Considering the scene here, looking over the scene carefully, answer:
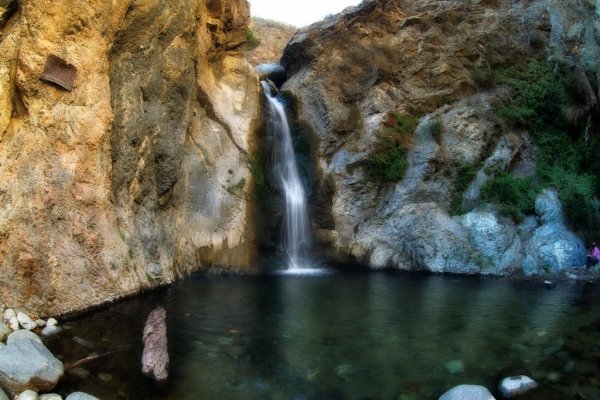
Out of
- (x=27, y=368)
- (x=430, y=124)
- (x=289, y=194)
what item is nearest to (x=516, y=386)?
(x=27, y=368)

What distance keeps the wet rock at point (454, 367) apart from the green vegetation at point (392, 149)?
41.5 ft

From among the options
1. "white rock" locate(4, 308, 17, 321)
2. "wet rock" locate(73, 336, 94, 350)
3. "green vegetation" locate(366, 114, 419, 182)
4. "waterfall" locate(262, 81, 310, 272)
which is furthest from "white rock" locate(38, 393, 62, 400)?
"green vegetation" locate(366, 114, 419, 182)

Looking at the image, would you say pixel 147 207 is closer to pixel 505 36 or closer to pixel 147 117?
pixel 147 117

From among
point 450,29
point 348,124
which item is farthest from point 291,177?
point 450,29

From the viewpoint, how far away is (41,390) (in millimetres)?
6734

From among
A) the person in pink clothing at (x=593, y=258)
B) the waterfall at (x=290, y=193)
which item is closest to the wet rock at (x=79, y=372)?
the waterfall at (x=290, y=193)

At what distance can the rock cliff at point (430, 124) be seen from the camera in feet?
61.0

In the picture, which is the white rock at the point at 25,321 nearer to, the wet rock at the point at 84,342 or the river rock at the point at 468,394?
the wet rock at the point at 84,342

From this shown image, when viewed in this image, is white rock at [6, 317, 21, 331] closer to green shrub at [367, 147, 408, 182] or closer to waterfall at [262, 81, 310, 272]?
waterfall at [262, 81, 310, 272]

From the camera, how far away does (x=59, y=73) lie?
36.8ft

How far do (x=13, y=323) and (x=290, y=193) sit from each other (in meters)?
12.9

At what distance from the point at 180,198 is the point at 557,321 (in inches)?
476

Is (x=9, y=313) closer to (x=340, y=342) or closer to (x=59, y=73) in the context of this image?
(x=59, y=73)

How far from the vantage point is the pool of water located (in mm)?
7586
